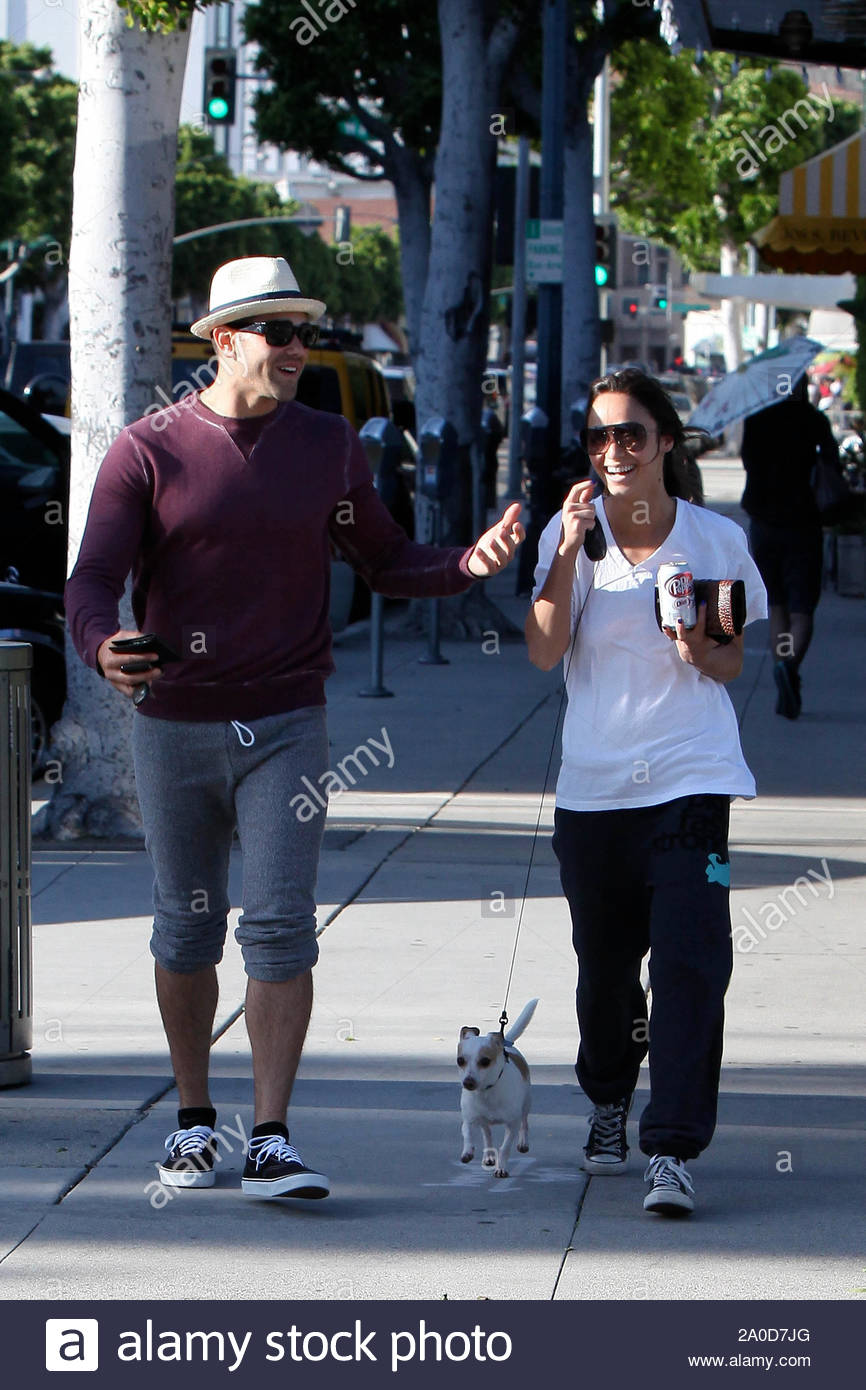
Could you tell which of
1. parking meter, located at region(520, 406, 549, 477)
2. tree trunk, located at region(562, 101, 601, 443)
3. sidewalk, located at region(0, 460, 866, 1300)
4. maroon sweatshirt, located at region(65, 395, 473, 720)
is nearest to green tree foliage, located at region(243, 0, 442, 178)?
tree trunk, located at region(562, 101, 601, 443)

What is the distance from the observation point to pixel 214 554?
4312 millimetres

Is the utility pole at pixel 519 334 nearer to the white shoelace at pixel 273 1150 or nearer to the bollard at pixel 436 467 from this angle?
the bollard at pixel 436 467

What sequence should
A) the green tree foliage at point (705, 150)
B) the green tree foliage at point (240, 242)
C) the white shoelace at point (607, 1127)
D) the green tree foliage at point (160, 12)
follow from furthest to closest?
the green tree foliage at point (240, 242) < the green tree foliage at point (705, 150) < the green tree foliage at point (160, 12) < the white shoelace at point (607, 1127)

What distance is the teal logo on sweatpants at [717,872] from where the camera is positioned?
4.30 m

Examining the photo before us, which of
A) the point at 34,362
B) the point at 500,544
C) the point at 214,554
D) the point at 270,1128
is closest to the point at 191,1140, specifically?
the point at 270,1128

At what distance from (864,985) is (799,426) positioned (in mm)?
5514

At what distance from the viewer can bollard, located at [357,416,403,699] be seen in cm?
1226

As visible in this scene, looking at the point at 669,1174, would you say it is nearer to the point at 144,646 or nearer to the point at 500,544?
the point at 500,544

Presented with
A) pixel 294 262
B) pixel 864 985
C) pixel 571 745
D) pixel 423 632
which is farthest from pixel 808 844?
pixel 294 262

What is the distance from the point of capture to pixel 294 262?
81.0m

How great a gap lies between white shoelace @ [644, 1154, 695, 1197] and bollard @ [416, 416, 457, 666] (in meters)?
9.70

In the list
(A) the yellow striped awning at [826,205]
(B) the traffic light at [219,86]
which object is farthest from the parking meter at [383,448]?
(B) the traffic light at [219,86]

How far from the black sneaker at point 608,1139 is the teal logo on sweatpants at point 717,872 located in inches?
22.7

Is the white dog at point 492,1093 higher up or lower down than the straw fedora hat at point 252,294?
lower down
